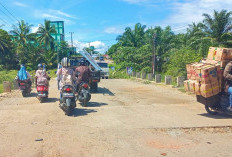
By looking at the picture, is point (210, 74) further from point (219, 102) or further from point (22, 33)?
point (22, 33)

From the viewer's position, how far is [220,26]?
26.3 metres

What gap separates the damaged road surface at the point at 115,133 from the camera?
4289 mm

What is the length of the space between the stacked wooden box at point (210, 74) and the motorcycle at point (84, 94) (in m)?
3.56

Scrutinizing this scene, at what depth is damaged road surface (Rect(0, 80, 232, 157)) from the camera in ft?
14.1

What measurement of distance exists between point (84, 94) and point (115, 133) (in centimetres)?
352

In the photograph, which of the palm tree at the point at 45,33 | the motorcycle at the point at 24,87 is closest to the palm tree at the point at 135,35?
the palm tree at the point at 45,33

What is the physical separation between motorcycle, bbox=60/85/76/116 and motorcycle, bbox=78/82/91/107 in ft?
3.86

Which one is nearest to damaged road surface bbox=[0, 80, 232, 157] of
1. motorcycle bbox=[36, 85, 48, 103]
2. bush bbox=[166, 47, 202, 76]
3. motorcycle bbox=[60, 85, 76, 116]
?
motorcycle bbox=[60, 85, 76, 116]

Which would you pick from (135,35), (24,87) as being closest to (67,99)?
(24,87)

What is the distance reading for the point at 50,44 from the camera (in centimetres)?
5512

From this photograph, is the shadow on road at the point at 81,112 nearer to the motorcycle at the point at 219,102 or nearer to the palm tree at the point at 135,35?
the motorcycle at the point at 219,102

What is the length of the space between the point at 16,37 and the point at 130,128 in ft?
166

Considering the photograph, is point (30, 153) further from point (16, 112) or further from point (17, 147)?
point (16, 112)

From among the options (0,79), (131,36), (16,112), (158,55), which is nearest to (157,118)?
(16,112)
